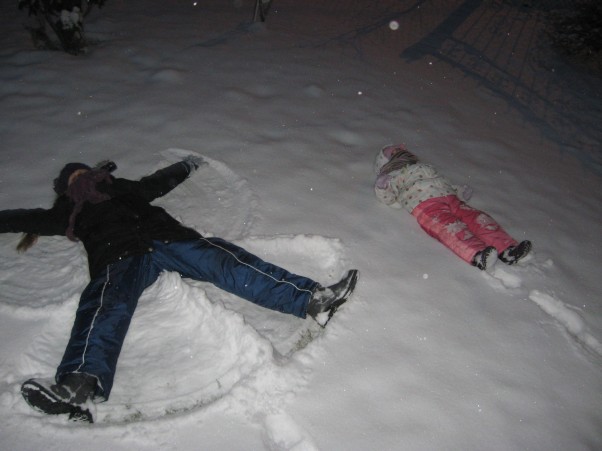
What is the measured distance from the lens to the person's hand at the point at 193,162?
3076mm

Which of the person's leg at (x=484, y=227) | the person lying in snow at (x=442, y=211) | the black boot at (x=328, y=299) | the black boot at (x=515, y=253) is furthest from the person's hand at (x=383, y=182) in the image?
the black boot at (x=328, y=299)

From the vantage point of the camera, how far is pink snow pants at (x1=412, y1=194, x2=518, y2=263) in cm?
273

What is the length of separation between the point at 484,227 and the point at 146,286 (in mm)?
2369

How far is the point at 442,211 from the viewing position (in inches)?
115

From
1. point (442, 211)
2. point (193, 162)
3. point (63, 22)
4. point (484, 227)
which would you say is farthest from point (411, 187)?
point (63, 22)

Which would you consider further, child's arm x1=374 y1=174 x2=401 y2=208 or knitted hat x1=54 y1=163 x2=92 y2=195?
child's arm x1=374 y1=174 x2=401 y2=208

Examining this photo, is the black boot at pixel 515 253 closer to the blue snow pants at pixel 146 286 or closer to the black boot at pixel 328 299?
the black boot at pixel 328 299

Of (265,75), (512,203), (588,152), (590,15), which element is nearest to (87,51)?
(265,75)

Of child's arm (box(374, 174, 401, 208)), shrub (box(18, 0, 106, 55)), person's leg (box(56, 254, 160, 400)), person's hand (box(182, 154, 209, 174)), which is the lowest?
person's leg (box(56, 254, 160, 400))

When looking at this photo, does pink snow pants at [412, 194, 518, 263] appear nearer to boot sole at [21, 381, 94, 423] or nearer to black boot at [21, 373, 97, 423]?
black boot at [21, 373, 97, 423]

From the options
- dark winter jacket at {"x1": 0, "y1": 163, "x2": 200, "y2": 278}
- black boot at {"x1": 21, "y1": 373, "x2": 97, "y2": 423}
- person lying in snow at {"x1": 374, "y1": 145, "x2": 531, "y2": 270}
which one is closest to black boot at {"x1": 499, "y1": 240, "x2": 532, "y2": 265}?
person lying in snow at {"x1": 374, "y1": 145, "x2": 531, "y2": 270}

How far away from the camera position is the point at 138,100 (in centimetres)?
410

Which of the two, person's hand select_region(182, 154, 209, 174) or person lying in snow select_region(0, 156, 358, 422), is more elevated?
person's hand select_region(182, 154, 209, 174)

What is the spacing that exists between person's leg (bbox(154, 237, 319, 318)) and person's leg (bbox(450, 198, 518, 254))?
55.3 inches
